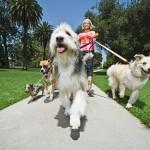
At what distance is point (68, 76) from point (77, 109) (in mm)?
731

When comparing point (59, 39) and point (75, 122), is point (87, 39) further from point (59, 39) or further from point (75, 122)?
point (75, 122)

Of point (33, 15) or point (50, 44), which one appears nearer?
point (50, 44)

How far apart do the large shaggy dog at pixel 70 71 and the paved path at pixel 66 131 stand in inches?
15.8

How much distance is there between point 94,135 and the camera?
19.9 feet

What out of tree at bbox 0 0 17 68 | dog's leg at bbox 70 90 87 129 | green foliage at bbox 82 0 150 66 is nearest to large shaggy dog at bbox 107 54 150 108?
dog's leg at bbox 70 90 87 129

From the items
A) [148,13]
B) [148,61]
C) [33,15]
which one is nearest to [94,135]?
[148,61]

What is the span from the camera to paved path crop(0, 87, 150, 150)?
5.42 metres

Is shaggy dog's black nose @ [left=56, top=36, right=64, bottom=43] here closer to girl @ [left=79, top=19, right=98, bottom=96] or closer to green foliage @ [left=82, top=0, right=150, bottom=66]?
girl @ [left=79, top=19, right=98, bottom=96]

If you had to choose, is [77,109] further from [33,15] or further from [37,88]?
[33,15]

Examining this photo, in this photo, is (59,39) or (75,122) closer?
(75,122)

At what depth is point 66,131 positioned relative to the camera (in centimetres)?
636

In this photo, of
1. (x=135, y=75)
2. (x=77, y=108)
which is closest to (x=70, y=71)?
(x=77, y=108)

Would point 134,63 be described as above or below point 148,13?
below

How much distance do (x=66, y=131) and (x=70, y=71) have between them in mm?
1199
